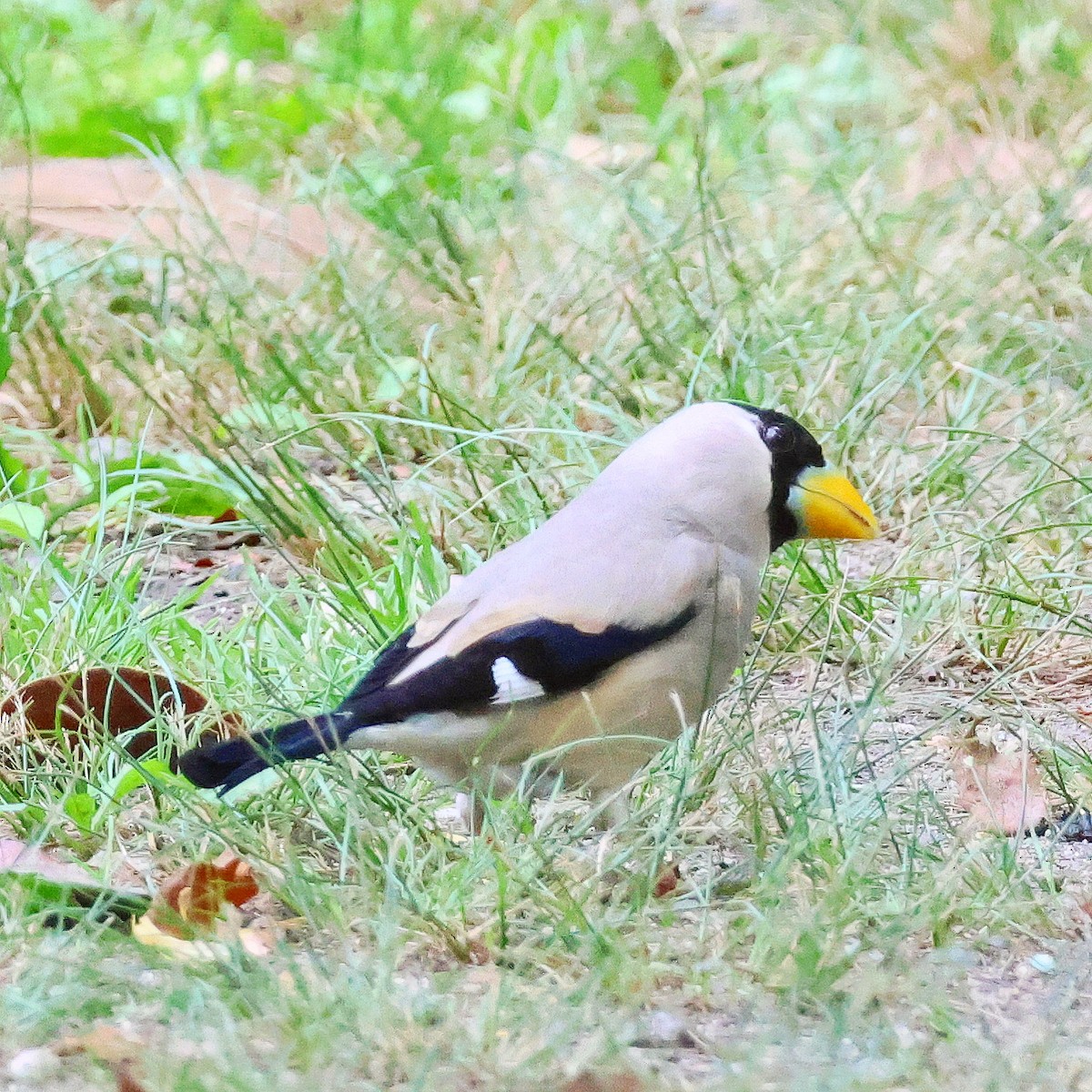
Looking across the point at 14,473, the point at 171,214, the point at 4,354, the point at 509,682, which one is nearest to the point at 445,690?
the point at 509,682

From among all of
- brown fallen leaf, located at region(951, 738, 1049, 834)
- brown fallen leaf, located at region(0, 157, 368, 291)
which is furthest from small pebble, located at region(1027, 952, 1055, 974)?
brown fallen leaf, located at region(0, 157, 368, 291)

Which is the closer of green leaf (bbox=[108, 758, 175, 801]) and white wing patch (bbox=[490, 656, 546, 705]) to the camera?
white wing patch (bbox=[490, 656, 546, 705])

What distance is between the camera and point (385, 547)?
11.3 feet

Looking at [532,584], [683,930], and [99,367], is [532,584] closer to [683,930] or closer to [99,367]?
[683,930]

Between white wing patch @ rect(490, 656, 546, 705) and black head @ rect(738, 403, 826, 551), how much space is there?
1.78 ft

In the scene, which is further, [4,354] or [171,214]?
[171,214]

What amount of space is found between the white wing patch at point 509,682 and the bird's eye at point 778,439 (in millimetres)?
590

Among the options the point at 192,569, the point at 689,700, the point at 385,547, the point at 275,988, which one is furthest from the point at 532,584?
the point at 192,569

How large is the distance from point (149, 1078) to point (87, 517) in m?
2.23

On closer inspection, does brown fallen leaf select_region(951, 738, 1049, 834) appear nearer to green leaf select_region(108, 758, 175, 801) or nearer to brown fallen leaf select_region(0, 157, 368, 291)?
green leaf select_region(108, 758, 175, 801)

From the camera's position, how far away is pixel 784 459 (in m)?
2.67

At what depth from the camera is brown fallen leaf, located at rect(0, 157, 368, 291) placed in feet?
15.0

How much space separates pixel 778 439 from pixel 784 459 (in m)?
0.03

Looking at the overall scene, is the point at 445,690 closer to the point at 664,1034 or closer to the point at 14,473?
the point at 664,1034
